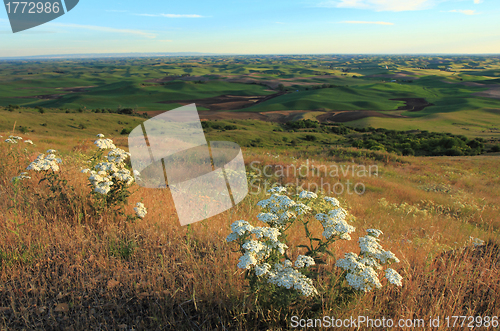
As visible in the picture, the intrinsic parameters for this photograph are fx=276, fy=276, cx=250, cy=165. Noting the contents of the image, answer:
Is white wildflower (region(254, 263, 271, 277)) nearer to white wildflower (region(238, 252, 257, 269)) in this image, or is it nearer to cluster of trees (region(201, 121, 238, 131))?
white wildflower (region(238, 252, 257, 269))

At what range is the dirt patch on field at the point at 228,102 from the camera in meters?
A: 90.6

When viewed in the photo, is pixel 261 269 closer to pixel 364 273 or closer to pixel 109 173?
pixel 364 273

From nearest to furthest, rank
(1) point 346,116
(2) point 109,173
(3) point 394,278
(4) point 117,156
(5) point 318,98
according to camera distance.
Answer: (3) point 394,278 < (2) point 109,173 < (4) point 117,156 < (1) point 346,116 < (5) point 318,98

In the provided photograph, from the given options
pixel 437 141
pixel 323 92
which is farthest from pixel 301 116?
pixel 323 92

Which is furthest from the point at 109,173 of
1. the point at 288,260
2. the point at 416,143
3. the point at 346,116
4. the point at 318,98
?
the point at 318,98

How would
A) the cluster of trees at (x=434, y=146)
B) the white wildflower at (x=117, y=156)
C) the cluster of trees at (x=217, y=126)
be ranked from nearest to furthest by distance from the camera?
1. the white wildflower at (x=117, y=156)
2. the cluster of trees at (x=434, y=146)
3. the cluster of trees at (x=217, y=126)

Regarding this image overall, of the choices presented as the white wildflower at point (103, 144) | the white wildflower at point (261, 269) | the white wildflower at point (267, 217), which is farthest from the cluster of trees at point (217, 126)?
the white wildflower at point (261, 269)

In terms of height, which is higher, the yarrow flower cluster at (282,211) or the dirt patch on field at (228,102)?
the yarrow flower cluster at (282,211)

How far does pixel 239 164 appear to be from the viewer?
10.6 meters

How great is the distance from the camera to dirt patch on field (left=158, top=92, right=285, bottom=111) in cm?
9059

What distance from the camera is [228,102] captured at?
98312mm

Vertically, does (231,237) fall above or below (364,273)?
above

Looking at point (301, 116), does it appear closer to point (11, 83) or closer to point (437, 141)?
point (437, 141)

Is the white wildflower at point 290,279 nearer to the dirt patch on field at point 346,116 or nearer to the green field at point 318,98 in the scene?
the green field at point 318,98
